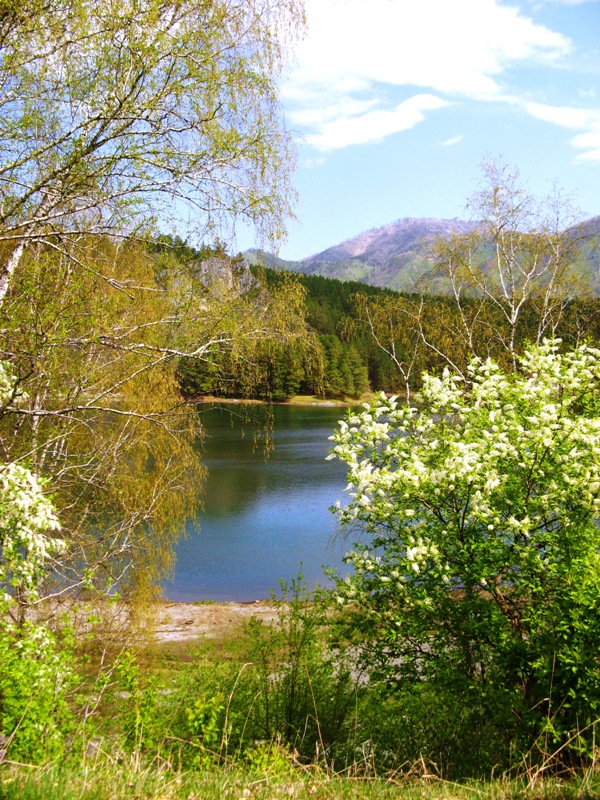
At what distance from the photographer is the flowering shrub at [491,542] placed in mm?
5406

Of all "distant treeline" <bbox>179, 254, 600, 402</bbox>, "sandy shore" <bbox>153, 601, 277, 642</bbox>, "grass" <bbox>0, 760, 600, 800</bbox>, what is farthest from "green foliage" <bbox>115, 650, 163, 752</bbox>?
"sandy shore" <bbox>153, 601, 277, 642</bbox>

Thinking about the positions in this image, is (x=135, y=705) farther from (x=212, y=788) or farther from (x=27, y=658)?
(x=212, y=788)

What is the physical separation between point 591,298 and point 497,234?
2949 mm

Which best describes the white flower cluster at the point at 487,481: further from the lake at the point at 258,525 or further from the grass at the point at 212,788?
the grass at the point at 212,788

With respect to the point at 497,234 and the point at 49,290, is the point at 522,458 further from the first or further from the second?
the point at 497,234

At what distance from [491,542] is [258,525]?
18.2 meters

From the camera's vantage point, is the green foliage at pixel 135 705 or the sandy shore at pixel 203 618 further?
the sandy shore at pixel 203 618

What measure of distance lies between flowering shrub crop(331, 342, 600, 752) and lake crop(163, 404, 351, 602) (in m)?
2.26

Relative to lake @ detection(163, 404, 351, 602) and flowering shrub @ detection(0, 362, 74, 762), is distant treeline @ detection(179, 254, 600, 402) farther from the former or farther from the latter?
flowering shrub @ detection(0, 362, 74, 762)

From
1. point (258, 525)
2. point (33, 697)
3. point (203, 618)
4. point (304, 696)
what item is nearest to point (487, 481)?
point (304, 696)

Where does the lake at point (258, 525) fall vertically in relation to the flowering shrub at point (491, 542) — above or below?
below

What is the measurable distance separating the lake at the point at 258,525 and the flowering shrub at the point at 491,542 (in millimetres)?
2255

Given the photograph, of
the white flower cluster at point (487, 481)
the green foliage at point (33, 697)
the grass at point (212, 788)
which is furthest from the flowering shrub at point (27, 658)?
the white flower cluster at point (487, 481)

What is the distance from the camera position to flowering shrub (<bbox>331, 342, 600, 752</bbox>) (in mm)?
5406
